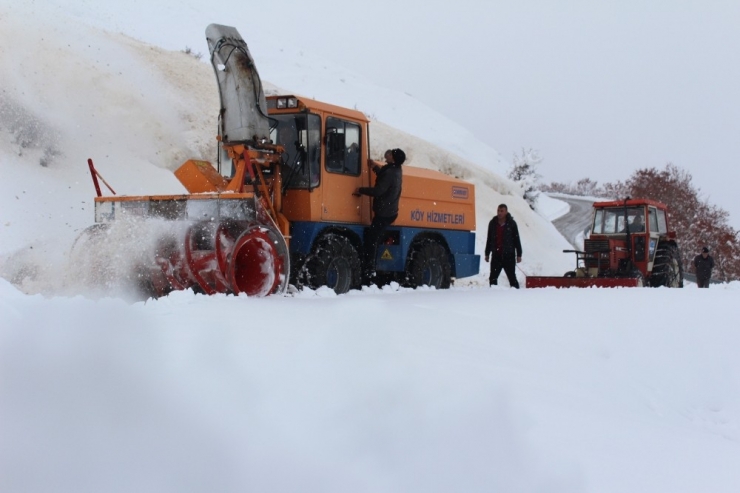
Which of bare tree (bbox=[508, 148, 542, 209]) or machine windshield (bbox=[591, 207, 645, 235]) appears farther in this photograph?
bare tree (bbox=[508, 148, 542, 209])

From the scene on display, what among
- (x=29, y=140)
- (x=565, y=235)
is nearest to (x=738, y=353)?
(x=29, y=140)

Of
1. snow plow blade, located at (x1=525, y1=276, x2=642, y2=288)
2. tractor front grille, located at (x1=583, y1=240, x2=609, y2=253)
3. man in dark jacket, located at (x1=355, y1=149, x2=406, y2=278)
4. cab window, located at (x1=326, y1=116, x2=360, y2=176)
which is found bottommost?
snow plow blade, located at (x1=525, y1=276, x2=642, y2=288)

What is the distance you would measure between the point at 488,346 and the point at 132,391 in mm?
3409

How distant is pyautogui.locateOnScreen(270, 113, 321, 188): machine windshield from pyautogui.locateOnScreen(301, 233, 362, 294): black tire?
0.86 metres

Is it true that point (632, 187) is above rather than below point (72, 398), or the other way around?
above

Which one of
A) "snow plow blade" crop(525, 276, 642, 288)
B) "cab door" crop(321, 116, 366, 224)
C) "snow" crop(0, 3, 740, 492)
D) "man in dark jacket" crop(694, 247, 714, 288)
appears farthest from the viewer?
"man in dark jacket" crop(694, 247, 714, 288)

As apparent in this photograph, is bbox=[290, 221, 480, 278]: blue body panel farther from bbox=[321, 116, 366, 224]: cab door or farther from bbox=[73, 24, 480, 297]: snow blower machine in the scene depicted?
bbox=[321, 116, 366, 224]: cab door

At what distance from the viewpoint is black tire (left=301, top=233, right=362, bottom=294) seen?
1102cm

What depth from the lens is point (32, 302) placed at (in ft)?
20.7

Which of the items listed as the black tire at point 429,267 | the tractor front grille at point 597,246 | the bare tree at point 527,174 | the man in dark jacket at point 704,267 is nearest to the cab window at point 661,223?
the tractor front grille at point 597,246

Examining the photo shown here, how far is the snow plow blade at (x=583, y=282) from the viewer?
15.9 metres

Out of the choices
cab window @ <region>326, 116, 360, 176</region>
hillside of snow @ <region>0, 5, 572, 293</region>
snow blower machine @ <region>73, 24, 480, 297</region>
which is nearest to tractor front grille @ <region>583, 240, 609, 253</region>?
hillside of snow @ <region>0, 5, 572, 293</region>

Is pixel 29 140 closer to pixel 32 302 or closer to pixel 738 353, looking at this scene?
pixel 32 302

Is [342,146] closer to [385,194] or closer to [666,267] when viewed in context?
[385,194]
